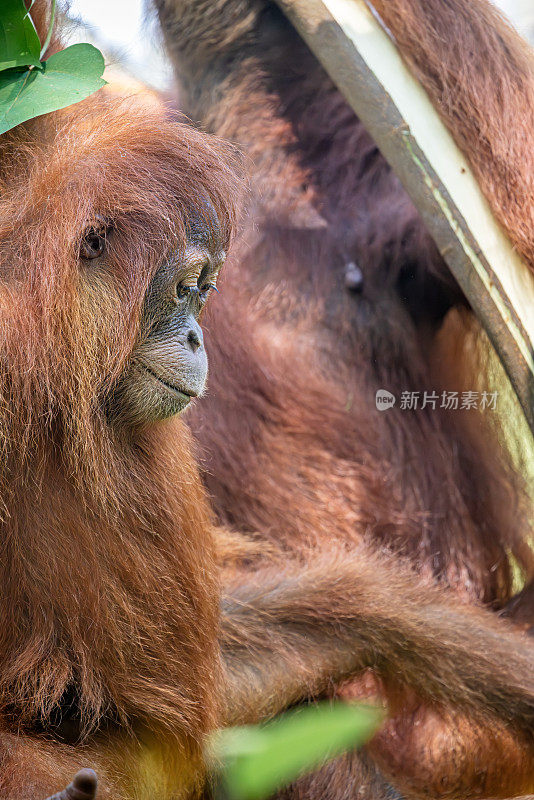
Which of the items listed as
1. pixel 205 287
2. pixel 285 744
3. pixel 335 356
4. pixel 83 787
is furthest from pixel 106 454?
pixel 335 356

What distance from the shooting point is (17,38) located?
3.67ft

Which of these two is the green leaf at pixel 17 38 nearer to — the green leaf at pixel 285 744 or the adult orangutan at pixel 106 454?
the adult orangutan at pixel 106 454

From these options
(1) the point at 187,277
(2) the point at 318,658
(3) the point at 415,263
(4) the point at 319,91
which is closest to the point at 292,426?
(3) the point at 415,263

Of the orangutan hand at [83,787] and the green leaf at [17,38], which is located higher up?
the green leaf at [17,38]

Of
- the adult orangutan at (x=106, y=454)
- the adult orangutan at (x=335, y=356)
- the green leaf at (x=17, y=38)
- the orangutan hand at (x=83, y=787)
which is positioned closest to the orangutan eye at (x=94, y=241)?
the adult orangutan at (x=106, y=454)

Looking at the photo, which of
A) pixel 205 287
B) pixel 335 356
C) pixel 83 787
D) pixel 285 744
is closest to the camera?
pixel 285 744

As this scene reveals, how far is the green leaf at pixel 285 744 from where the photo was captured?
0.61 m

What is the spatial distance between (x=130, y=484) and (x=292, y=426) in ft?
2.55

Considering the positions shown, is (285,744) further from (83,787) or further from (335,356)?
(335,356)

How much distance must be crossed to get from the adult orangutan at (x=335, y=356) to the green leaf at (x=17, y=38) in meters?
0.65

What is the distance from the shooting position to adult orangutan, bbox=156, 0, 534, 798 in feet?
5.77

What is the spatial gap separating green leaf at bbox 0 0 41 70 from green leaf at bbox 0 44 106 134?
15 mm

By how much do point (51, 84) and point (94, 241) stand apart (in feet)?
0.85

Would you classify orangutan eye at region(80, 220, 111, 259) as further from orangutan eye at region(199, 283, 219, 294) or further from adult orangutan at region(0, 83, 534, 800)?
orangutan eye at region(199, 283, 219, 294)
